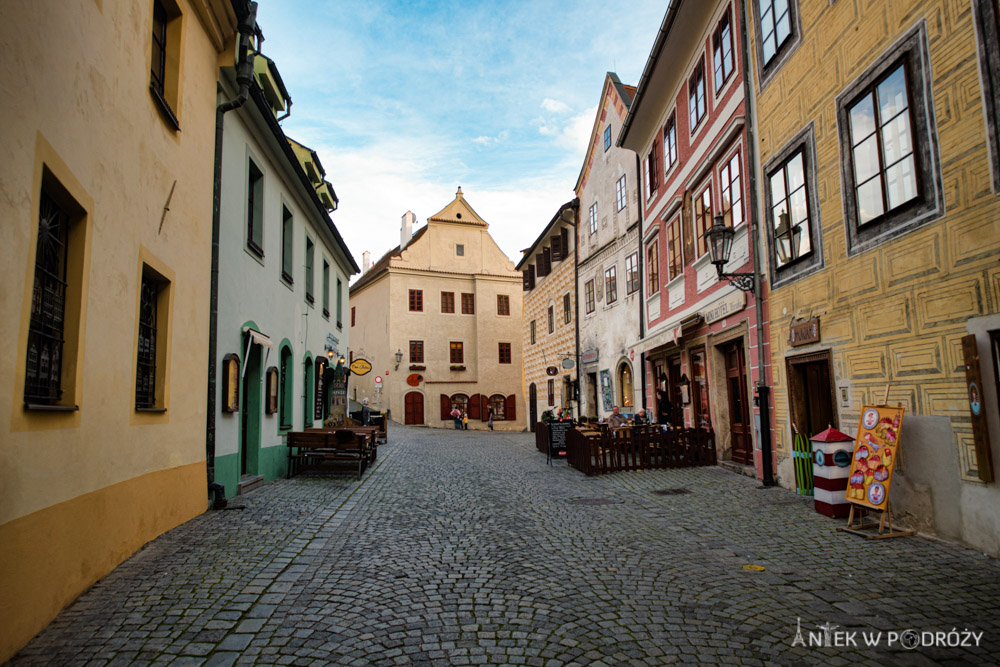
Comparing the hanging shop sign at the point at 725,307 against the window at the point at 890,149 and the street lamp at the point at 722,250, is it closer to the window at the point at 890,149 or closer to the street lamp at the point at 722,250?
the street lamp at the point at 722,250

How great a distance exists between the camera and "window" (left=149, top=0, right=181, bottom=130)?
7270mm

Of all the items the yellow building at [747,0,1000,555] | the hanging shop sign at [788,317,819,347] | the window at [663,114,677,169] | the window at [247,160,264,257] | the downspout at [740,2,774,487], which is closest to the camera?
the yellow building at [747,0,1000,555]

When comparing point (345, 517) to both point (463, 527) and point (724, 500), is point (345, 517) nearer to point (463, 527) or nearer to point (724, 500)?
point (463, 527)

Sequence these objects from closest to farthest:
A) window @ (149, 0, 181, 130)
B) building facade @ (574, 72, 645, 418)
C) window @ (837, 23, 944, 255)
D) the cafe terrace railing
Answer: window @ (837, 23, 944, 255) → window @ (149, 0, 181, 130) → the cafe terrace railing → building facade @ (574, 72, 645, 418)

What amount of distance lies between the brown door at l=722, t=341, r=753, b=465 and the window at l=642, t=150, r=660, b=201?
6570 millimetres

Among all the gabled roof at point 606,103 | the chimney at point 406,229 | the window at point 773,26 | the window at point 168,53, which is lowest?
the window at point 168,53

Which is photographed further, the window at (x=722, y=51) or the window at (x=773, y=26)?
the window at (x=722, y=51)

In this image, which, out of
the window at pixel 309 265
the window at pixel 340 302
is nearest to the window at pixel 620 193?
the window at pixel 340 302

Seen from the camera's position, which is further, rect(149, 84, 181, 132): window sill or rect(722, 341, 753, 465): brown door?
rect(722, 341, 753, 465): brown door

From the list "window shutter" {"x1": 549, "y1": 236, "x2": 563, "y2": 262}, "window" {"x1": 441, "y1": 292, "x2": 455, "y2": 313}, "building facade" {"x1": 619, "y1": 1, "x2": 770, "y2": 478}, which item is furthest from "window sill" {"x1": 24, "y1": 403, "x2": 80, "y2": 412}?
"window" {"x1": 441, "y1": 292, "x2": 455, "y2": 313}

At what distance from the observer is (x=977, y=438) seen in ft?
18.7

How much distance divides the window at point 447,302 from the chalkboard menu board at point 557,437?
25.6 meters

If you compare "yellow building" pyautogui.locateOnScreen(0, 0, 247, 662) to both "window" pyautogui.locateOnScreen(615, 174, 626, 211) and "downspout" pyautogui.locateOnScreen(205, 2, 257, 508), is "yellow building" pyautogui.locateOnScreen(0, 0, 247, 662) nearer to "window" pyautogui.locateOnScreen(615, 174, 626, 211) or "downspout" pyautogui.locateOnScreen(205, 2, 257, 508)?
"downspout" pyautogui.locateOnScreen(205, 2, 257, 508)

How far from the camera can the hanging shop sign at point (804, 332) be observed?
28.5ft
